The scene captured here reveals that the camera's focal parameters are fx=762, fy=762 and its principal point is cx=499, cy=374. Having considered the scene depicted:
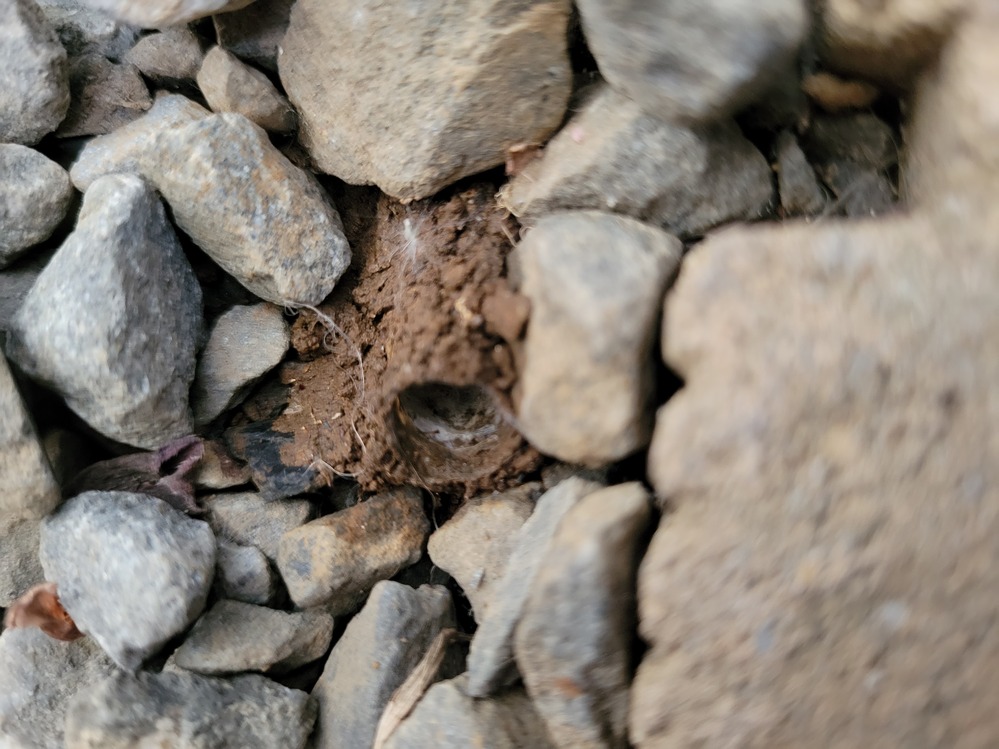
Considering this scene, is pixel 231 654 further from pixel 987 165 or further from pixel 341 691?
pixel 987 165

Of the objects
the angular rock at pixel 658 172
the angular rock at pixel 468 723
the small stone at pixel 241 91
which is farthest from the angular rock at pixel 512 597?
the small stone at pixel 241 91

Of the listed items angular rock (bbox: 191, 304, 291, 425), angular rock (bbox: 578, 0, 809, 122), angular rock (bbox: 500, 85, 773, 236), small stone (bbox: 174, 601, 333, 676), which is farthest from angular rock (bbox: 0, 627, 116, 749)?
angular rock (bbox: 578, 0, 809, 122)

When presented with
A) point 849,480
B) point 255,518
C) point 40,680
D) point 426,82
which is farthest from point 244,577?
point 849,480

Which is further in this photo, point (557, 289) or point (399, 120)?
point (399, 120)

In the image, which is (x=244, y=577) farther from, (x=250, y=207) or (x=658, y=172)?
(x=658, y=172)

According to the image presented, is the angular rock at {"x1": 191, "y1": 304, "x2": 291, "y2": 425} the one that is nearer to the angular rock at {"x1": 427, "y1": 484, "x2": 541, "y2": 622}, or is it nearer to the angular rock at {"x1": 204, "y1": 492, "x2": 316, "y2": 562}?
Result: the angular rock at {"x1": 204, "y1": 492, "x2": 316, "y2": 562}

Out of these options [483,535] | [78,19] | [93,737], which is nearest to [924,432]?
[483,535]
